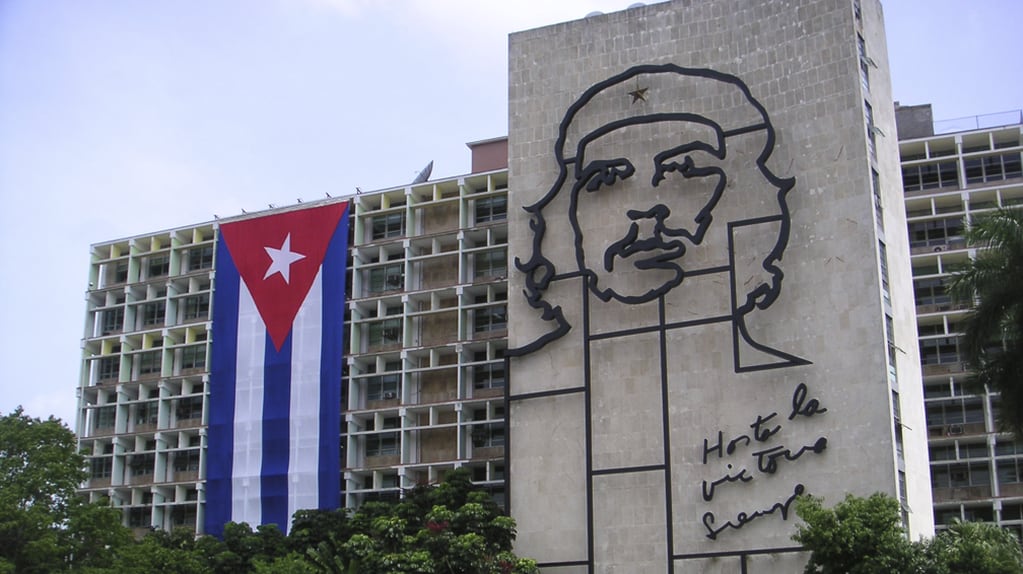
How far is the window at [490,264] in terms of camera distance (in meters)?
77.9

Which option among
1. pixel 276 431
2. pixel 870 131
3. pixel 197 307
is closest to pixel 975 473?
pixel 870 131

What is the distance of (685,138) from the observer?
2063 inches

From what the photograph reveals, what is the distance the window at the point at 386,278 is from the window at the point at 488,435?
33.2 feet

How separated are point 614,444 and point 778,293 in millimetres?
8036

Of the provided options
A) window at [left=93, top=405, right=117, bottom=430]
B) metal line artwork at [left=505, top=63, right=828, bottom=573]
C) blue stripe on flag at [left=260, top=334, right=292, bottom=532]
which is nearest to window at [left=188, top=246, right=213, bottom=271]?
window at [left=93, top=405, right=117, bottom=430]

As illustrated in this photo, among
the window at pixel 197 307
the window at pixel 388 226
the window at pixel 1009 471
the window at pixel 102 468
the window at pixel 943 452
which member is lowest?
the window at pixel 1009 471

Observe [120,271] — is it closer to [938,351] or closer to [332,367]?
[332,367]

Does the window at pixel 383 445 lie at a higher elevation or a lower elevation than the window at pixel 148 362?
lower

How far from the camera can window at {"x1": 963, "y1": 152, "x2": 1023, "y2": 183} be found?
253ft

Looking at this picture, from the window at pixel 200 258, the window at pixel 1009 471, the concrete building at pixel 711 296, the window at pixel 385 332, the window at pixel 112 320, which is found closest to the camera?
the concrete building at pixel 711 296

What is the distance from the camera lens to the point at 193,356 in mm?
83312

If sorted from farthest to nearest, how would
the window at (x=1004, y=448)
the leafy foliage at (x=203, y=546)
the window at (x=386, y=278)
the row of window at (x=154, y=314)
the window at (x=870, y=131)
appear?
1. the row of window at (x=154, y=314)
2. the window at (x=386, y=278)
3. the window at (x=1004, y=448)
4. the window at (x=870, y=131)
5. the leafy foliage at (x=203, y=546)

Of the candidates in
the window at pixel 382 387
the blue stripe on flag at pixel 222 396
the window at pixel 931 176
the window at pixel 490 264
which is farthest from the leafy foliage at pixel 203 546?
the window at pixel 931 176

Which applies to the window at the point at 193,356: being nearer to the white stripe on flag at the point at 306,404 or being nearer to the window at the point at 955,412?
the white stripe on flag at the point at 306,404
